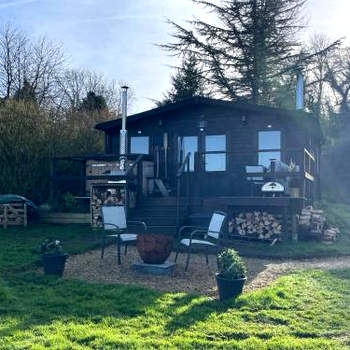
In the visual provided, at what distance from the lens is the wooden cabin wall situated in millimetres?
12992

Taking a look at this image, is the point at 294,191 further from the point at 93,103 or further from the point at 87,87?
the point at 87,87

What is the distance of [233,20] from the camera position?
72.4 feet

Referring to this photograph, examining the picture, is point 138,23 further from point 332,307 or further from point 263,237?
point 332,307

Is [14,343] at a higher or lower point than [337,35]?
lower

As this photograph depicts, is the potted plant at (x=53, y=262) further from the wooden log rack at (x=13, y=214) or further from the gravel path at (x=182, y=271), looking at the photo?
the wooden log rack at (x=13, y=214)

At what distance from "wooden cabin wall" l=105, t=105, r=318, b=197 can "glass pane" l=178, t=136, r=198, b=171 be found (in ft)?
0.44

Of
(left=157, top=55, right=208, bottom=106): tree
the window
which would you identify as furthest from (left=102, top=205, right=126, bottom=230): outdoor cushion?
(left=157, top=55, right=208, bottom=106): tree

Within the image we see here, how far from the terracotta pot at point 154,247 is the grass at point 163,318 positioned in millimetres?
1128

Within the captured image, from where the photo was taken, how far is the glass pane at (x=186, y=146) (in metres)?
14.0

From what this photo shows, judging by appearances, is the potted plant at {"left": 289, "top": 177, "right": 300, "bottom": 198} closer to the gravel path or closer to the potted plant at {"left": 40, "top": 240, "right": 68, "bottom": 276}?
the gravel path

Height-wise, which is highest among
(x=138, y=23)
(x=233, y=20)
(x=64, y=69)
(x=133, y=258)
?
(x=233, y=20)

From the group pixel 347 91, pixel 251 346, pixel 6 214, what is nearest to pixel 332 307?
pixel 251 346

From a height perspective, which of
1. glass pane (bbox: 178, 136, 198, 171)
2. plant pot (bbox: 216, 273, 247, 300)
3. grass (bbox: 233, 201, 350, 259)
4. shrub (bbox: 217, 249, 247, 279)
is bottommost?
grass (bbox: 233, 201, 350, 259)

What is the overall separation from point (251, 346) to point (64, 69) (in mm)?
24034
